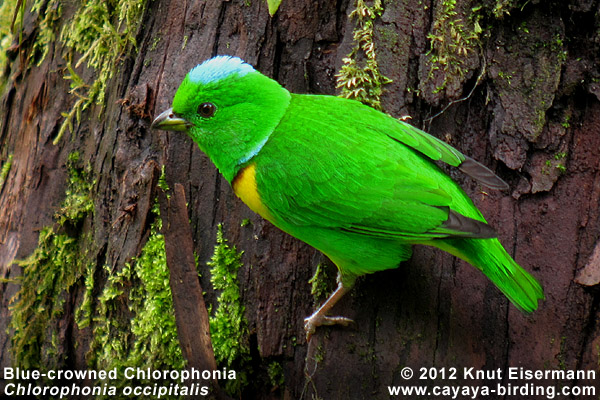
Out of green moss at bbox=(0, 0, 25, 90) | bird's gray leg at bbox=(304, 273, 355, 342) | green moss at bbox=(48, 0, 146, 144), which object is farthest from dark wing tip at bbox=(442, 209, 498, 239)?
green moss at bbox=(0, 0, 25, 90)

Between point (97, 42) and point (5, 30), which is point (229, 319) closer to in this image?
point (97, 42)

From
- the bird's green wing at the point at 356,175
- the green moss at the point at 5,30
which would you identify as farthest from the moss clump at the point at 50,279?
the bird's green wing at the point at 356,175

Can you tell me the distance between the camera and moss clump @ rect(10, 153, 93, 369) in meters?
3.55

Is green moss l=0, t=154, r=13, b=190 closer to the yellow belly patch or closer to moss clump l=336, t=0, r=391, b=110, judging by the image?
the yellow belly patch

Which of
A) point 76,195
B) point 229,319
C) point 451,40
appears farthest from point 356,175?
point 76,195

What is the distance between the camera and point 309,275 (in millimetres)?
3076

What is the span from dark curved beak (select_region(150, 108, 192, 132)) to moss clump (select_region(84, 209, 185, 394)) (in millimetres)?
580

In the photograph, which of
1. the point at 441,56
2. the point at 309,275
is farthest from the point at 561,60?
the point at 309,275

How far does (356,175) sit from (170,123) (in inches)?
38.7

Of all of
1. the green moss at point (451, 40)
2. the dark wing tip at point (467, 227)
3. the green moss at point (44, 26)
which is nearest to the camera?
the dark wing tip at point (467, 227)

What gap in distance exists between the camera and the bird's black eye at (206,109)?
2922 millimetres

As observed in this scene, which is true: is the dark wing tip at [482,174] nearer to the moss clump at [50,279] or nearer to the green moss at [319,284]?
the green moss at [319,284]

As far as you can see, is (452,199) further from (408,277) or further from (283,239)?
(283,239)

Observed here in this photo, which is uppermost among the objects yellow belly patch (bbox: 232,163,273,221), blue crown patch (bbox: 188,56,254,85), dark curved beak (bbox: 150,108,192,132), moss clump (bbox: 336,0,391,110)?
moss clump (bbox: 336,0,391,110)
